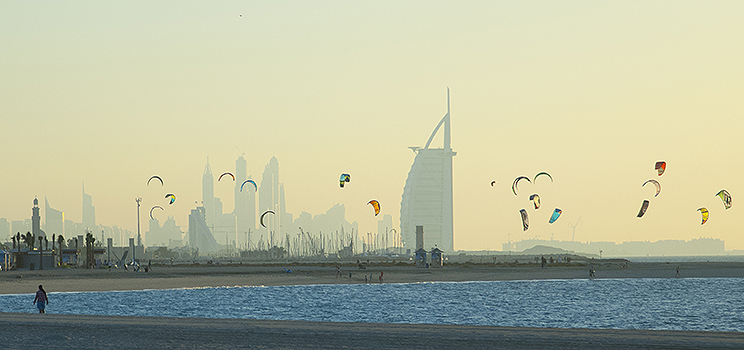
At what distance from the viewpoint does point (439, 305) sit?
52906 mm

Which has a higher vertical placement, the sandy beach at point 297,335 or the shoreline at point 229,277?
the sandy beach at point 297,335

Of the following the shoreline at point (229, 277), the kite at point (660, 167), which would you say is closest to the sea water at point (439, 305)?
the shoreline at point (229, 277)

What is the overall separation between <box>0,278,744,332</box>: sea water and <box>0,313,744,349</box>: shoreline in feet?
62.0

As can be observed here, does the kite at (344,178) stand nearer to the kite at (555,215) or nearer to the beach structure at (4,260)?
the kite at (555,215)

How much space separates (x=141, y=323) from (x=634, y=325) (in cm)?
2881

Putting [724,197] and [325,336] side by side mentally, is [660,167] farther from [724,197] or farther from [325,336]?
[325,336]

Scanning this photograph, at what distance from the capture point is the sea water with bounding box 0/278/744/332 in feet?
140

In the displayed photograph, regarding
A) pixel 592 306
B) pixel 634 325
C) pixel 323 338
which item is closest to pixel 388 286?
pixel 592 306

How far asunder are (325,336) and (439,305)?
3428cm

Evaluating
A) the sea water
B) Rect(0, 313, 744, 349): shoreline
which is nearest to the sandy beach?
Rect(0, 313, 744, 349): shoreline

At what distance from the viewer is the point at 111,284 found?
66938mm

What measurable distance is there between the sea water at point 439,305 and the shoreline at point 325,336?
18901 mm

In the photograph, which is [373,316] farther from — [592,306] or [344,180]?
[344,180]

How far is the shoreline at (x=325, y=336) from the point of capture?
59.2 feet
